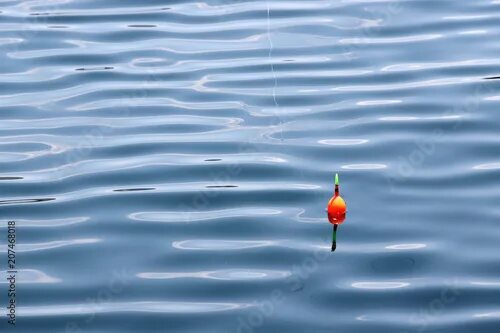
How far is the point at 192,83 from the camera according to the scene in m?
8.66

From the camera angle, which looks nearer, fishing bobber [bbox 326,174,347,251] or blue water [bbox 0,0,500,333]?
blue water [bbox 0,0,500,333]

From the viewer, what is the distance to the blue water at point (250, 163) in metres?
6.09

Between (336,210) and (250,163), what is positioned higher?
(250,163)

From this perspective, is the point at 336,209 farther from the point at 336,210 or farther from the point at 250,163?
the point at 250,163

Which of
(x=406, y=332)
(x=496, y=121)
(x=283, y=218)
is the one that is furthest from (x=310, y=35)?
(x=406, y=332)

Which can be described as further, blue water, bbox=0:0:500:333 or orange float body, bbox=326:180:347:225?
orange float body, bbox=326:180:347:225

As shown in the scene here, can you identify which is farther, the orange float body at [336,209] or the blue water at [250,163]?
the orange float body at [336,209]

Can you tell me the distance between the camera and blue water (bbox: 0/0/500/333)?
6.09m

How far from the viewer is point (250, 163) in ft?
24.5

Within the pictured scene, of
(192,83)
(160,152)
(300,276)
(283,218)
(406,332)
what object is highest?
(192,83)

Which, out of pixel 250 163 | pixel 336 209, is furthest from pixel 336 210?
pixel 250 163

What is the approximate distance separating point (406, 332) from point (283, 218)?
1372mm

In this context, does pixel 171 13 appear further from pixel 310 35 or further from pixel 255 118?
pixel 255 118

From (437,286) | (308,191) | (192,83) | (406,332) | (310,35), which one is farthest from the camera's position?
(310,35)
